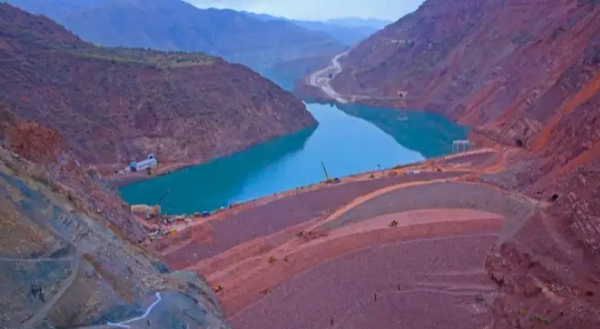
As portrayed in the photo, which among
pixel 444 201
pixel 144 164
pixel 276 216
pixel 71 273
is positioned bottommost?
pixel 276 216

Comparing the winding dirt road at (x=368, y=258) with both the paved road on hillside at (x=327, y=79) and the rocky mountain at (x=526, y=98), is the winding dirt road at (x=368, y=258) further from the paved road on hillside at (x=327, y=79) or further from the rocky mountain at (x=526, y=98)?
the paved road on hillside at (x=327, y=79)

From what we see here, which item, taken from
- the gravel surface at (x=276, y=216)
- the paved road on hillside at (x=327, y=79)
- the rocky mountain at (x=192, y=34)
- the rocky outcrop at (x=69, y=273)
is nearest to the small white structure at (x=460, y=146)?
the gravel surface at (x=276, y=216)

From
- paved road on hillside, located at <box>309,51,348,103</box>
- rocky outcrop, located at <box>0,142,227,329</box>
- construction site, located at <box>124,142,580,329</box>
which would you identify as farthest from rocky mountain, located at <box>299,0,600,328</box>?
rocky outcrop, located at <box>0,142,227,329</box>

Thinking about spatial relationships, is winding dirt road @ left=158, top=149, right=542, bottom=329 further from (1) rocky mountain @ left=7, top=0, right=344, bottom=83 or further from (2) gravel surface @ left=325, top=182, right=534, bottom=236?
(1) rocky mountain @ left=7, top=0, right=344, bottom=83

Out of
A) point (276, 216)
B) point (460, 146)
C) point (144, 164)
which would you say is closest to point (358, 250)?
point (276, 216)

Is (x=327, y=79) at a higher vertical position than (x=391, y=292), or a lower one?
higher

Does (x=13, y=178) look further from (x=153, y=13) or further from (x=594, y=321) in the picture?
(x=153, y=13)

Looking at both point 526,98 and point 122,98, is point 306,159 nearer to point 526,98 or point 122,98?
point 122,98

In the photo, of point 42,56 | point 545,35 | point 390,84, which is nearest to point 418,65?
point 390,84
